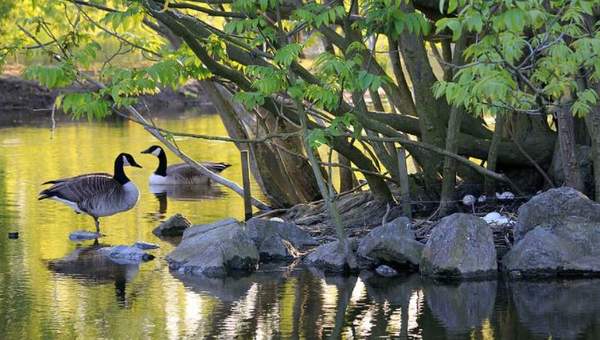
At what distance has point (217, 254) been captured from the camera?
1482 cm

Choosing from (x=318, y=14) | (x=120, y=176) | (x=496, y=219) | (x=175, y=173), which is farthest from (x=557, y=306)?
(x=175, y=173)

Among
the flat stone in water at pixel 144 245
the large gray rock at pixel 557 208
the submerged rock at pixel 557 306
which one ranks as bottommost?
the submerged rock at pixel 557 306

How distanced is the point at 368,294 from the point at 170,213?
812cm

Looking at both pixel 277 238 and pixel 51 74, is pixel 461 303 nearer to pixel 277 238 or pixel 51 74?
pixel 277 238

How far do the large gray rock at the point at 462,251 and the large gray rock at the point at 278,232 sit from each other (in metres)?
2.41

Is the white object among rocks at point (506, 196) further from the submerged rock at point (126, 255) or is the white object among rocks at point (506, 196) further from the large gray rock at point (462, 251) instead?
the submerged rock at point (126, 255)

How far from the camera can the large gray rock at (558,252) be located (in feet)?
46.0

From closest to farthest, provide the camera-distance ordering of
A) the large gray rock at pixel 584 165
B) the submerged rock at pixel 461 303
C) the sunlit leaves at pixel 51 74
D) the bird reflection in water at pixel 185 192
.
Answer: the submerged rock at pixel 461 303 → the sunlit leaves at pixel 51 74 → the large gray rock at pixel 584 165 → the bird reflection in water at pixel 185 192

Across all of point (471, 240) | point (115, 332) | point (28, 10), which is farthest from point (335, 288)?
point (28, 10)

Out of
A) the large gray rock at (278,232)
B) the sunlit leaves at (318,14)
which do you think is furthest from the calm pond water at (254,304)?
the sunlit leaves at (318,14)

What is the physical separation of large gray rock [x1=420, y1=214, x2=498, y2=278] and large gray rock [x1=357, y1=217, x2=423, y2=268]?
0.31 meters

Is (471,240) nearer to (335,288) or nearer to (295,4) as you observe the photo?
(335,288)

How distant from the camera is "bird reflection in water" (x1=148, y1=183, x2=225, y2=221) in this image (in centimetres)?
2316

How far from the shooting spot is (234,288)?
45.1 ft
